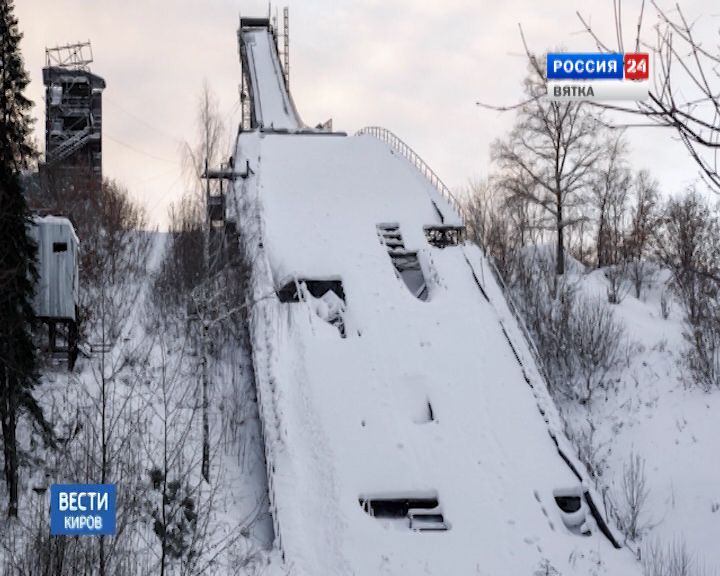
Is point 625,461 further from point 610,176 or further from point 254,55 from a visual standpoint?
point 254,55

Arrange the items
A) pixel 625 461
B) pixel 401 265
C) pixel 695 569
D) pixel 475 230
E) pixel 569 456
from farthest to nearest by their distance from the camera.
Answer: pixel 475 230 → pixel 401 265 → pixel 625 461 → pixel 569 456 → pixel 695 569

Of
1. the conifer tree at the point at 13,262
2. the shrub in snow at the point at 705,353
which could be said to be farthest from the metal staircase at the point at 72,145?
the shrub in snow at the point at 705,353

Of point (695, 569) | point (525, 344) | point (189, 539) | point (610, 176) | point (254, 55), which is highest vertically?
point (254, 55)

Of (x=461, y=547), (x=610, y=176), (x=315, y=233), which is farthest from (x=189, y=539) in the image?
(x=610, y=176)

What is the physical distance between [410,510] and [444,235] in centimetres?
1188

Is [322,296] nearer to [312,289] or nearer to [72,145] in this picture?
[312,289]

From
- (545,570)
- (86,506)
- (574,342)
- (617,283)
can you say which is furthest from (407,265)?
(86,506)

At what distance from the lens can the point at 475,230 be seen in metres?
35.8

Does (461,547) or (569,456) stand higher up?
(569,456)

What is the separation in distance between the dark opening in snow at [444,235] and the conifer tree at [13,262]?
11.8 metres

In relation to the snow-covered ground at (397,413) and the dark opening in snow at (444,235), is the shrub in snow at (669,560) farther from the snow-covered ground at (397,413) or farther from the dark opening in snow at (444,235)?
the dark opening in snow at (444,235)

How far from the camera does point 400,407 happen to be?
61.6 ft

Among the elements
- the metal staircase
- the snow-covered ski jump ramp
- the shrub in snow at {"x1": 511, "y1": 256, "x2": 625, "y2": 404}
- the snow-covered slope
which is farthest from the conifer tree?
the metal staircase

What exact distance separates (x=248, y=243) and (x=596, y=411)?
34.0 feet
